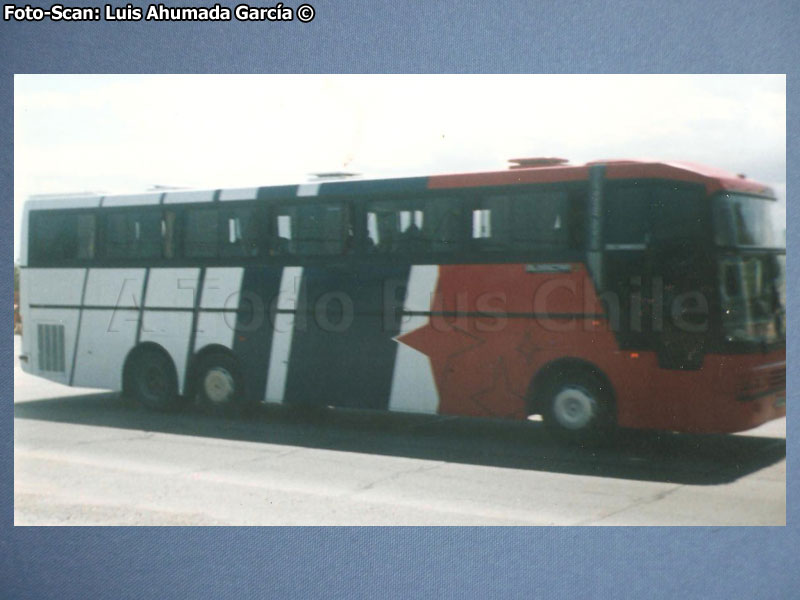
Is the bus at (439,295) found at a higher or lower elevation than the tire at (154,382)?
higher

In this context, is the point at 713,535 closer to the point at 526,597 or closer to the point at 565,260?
the point at 526,597

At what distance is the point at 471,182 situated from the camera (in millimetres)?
9516

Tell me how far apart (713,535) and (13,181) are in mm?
5243

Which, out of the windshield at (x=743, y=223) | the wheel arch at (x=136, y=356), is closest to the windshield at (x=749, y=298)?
the windshield at (x=743, y=223)

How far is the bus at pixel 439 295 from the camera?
857 cm

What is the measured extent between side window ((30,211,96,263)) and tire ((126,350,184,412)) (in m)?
1.36

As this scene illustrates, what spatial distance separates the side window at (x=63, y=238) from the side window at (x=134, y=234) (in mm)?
265

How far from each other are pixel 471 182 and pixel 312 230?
6.12 ft

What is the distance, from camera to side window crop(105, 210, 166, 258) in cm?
1130

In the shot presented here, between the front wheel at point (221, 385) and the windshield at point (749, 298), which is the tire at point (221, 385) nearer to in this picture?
the front wheel at point (221, 385)

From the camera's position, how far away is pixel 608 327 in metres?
8.95

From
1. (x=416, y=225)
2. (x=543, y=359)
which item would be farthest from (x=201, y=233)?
(x=543, y=359)

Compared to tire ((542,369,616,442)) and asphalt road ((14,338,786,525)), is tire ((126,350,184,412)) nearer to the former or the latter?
asphalt road ((14,338,786,525))

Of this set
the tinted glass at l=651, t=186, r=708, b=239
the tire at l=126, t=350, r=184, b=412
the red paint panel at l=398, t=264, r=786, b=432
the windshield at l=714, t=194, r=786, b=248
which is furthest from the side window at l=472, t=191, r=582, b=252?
the tire at l=126, t=350, r=184, b=412
